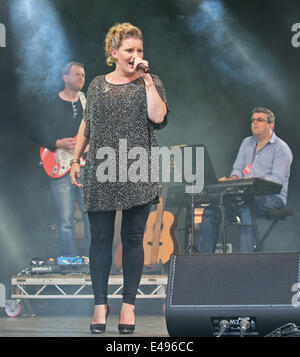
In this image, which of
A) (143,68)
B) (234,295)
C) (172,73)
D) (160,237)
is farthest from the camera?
(172,73)

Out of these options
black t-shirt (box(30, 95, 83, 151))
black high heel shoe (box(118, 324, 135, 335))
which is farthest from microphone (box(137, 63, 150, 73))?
black t-shirt (box(30, 95, 83, 151))

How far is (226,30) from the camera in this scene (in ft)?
19.3

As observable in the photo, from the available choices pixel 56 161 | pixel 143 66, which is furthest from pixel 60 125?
pixel 143 66

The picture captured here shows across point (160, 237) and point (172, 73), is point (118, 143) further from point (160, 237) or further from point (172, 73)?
point (172, 73)

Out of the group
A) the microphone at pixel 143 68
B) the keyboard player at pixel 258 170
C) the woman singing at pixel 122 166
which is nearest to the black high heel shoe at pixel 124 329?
the woman singing at pixel 122 166

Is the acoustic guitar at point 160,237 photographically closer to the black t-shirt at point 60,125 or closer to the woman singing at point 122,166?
the black t-shirt at point 60,125

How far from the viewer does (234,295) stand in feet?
6.79

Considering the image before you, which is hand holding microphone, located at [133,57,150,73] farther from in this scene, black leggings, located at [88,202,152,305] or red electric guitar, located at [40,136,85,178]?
red electric guitar, located at [40,136,85,178]

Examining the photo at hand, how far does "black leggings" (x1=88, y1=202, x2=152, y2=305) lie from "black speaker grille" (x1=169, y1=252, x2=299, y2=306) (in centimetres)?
35

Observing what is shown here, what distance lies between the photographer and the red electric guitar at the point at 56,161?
474 cm

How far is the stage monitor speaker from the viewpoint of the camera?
2010 millimetres

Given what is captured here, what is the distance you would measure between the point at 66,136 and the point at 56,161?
215 millimetres
